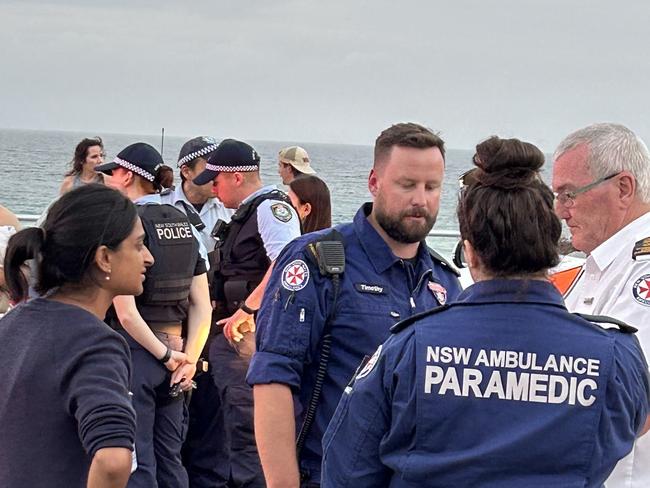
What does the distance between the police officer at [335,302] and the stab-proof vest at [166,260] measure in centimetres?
173

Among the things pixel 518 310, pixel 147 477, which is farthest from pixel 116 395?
pixel 147 477

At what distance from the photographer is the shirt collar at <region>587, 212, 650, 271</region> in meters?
2.89

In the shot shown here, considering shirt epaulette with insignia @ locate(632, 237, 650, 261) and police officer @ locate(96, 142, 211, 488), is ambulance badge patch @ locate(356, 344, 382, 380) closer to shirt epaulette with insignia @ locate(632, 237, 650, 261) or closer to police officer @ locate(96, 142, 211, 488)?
shirt epaulette with insignia @ locate(632, 237, 650, 261)

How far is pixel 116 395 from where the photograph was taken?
247cm

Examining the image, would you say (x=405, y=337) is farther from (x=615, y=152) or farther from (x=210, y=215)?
(x=210, y=215)

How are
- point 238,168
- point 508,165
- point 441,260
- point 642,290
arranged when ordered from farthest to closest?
point 238,168 < point 441,260 < point 642,290 < point 508,165

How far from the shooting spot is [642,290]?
8.84ft

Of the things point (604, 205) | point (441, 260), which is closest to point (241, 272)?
point (441, 260)

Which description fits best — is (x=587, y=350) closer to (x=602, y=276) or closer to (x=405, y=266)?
(x=602, y=276)

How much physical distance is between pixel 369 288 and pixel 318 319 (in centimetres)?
19

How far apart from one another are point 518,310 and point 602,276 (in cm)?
93

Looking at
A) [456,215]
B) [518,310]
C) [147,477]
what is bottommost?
[147,477]

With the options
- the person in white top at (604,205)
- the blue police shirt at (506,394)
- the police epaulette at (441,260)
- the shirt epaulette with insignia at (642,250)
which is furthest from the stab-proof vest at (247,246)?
the blue police shirt at (506,394)

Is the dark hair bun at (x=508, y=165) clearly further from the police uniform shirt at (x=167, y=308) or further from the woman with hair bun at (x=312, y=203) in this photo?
the woman with hair bun at (x=312, y=203)
